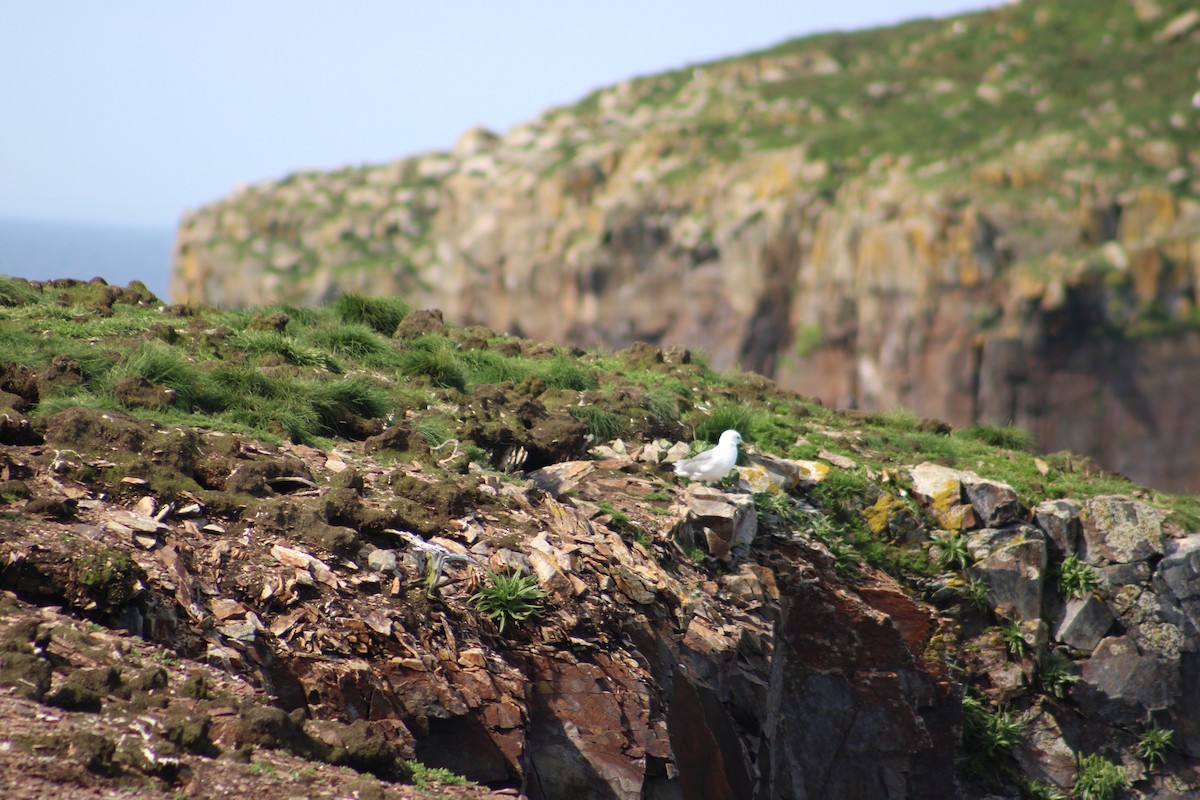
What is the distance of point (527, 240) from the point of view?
60.9 meters

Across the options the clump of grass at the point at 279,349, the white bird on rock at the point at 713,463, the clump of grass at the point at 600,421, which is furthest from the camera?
the clump of grass at the point at 600,421

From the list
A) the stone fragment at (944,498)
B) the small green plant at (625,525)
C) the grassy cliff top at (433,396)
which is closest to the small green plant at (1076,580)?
the grassy cliff top at (433,396)

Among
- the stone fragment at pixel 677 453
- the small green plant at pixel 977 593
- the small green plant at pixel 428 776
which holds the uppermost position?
the stone fragment at pixel 677 453

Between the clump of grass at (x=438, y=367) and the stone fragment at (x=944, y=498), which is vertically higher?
the clump of grass at (x=438, y=367)

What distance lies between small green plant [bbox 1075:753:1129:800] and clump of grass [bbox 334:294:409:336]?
7527 mm

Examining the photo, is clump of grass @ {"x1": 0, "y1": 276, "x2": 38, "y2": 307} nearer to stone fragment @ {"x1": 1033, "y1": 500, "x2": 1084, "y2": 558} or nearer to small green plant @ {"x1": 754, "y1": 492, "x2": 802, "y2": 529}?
small green plant @ {"x1": 754, "y1": 492, "x2": 802, "y2": 529}

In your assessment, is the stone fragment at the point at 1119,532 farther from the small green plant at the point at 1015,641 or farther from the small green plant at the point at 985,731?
the small green plant at the point at 985,731

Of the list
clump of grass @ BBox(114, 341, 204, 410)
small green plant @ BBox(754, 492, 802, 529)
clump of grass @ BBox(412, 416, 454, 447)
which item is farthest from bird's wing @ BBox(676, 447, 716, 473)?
clump of grass @ BBox(114, 341, 204, 410)

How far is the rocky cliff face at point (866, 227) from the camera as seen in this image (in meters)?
46.0

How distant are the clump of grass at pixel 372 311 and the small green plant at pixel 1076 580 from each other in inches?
267

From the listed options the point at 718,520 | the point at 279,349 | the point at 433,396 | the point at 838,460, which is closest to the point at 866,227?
the point at 838,460

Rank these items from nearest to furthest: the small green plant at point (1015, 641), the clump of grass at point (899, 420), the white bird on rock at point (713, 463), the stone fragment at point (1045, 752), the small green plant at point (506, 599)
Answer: the small green plant at point (506, 599), the white bird on rock at point (713, 463), the stone fragment at point (1045, 752), the small green plant at point (1015, 641), the clump of grass at point (899, 420)

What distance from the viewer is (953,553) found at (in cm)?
1017

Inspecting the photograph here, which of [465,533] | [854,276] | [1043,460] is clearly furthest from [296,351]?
[854,276]
